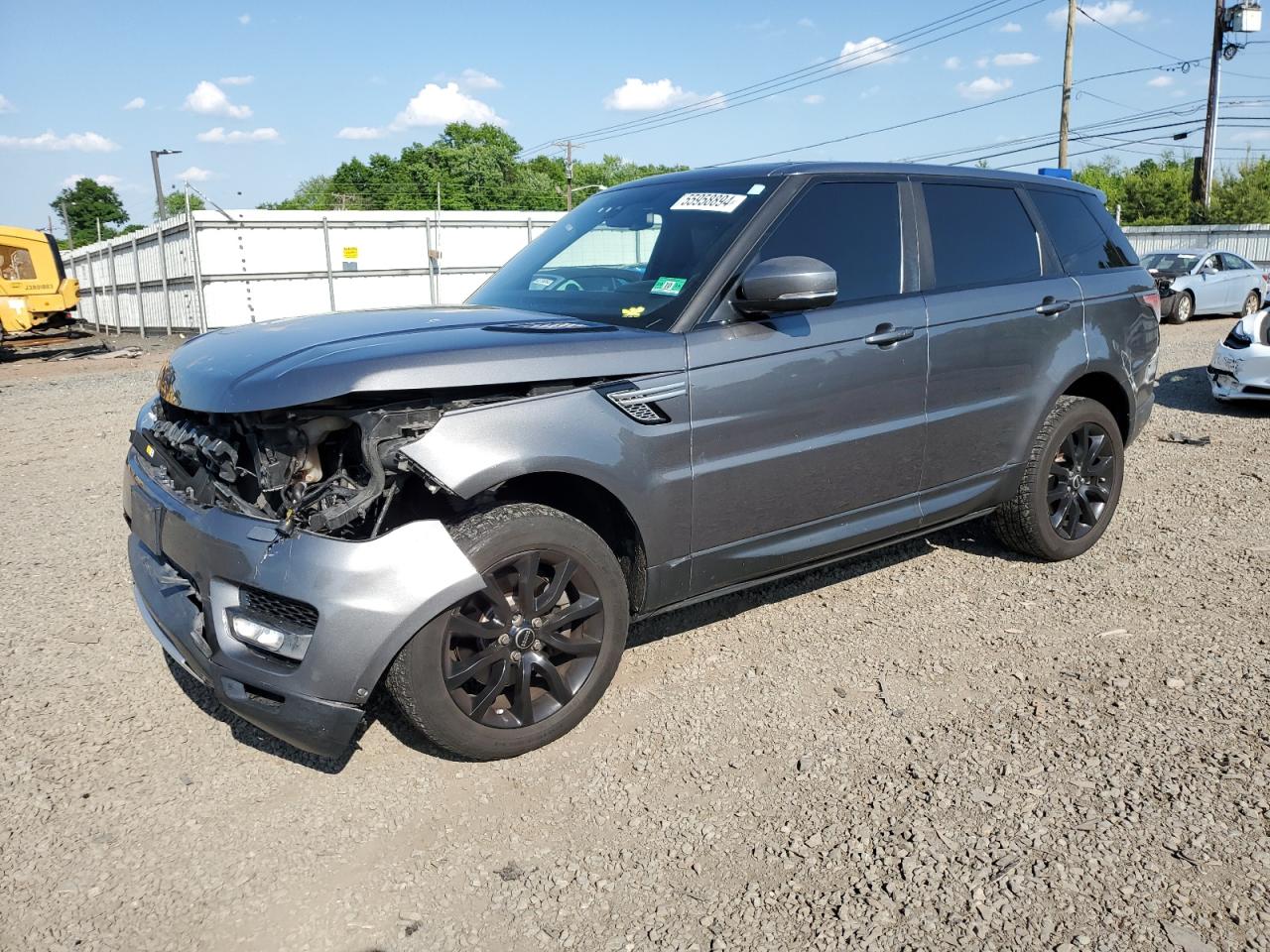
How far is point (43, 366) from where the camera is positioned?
1742 cm

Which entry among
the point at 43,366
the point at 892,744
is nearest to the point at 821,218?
→ the point at 892,744

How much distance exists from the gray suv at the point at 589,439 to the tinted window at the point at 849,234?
0.01 m

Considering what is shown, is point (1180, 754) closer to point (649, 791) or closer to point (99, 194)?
point (649, 791)

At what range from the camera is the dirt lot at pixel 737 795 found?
7.84ft

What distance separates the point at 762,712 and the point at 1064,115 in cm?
3172

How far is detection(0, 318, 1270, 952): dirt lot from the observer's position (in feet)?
7.84

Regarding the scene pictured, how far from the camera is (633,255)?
383 centimetres

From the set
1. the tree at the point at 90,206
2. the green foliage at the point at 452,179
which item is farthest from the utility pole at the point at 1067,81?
the tree at the point at 90,206

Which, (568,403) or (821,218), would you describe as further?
(821,218)

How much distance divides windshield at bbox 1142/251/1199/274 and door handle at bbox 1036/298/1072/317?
16.8 meters

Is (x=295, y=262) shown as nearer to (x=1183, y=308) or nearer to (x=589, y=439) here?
(x=1183, y=308)

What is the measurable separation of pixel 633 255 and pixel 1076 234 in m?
2.59

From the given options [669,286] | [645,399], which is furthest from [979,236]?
[645,399]

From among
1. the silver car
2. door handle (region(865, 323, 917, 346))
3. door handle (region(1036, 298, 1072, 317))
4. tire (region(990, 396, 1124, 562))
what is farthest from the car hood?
the silver car
